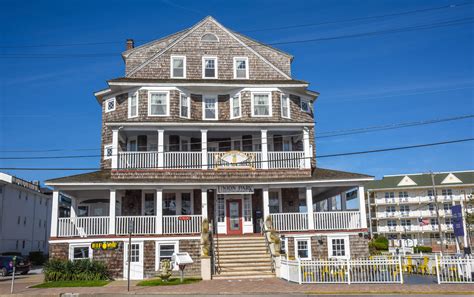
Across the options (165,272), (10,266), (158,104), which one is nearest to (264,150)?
(158,104)

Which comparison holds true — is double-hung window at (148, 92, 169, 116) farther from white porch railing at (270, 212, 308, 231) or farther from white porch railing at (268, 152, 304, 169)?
white porch railing at (270, 212, 308, 231)

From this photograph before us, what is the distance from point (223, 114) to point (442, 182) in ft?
216

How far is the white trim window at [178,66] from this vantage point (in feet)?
99.4

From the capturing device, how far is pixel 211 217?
92.4ft

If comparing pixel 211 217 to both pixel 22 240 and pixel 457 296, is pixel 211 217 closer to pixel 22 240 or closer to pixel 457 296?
pixel 457 296

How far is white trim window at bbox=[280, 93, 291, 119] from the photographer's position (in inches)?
1155

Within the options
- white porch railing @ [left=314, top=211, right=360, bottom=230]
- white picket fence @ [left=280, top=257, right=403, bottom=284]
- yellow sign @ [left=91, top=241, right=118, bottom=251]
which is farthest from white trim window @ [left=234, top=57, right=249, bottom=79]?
white picket fence @ [left=280, top=257, right=403, bottom=284]

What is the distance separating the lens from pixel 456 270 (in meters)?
18.8

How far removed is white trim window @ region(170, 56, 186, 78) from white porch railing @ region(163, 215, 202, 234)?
9658 mm

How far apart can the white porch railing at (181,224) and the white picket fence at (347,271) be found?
7.11m

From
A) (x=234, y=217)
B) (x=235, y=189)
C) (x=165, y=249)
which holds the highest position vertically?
(x=235, y=189)

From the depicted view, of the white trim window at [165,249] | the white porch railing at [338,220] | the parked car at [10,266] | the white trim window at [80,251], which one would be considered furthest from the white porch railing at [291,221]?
the parked car at [10,266]

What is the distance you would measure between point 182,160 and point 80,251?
24.1 feet

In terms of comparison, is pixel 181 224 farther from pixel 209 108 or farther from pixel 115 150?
pixel 209 108
